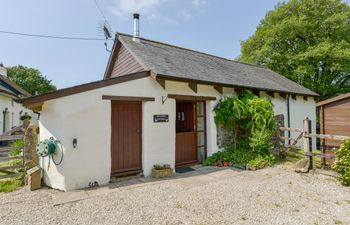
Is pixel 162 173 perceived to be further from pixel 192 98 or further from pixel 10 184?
pixel 10 184

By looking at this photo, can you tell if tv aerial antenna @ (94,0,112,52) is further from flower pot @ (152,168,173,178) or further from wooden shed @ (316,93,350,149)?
wooden shed @ (316,93,350,149)

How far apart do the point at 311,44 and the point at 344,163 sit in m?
19.9

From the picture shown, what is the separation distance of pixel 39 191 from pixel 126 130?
2613mm

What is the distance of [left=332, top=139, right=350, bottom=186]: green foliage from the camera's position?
210 inches

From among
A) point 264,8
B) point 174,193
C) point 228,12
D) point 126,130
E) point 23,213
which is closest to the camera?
point 23,213

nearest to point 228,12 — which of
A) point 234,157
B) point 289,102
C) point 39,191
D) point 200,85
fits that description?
point 289,102

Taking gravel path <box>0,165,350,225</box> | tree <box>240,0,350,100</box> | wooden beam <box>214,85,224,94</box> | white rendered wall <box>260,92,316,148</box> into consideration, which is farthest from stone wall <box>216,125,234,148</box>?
tree <box>240,0,350,100</box>

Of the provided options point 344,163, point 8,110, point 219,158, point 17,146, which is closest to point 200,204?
point 219,158

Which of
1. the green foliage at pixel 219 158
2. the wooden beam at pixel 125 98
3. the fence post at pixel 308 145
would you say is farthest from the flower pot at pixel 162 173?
the fence post at pixel 308 145

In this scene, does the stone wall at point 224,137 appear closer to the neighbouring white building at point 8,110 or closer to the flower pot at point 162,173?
the flower pot at point 162,173

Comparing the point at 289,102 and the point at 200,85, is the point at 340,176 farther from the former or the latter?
the point at 289,102

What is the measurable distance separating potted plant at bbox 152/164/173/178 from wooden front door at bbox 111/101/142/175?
19.0 inches

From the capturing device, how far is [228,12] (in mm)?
14719

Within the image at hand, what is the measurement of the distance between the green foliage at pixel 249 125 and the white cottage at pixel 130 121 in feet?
1.30
